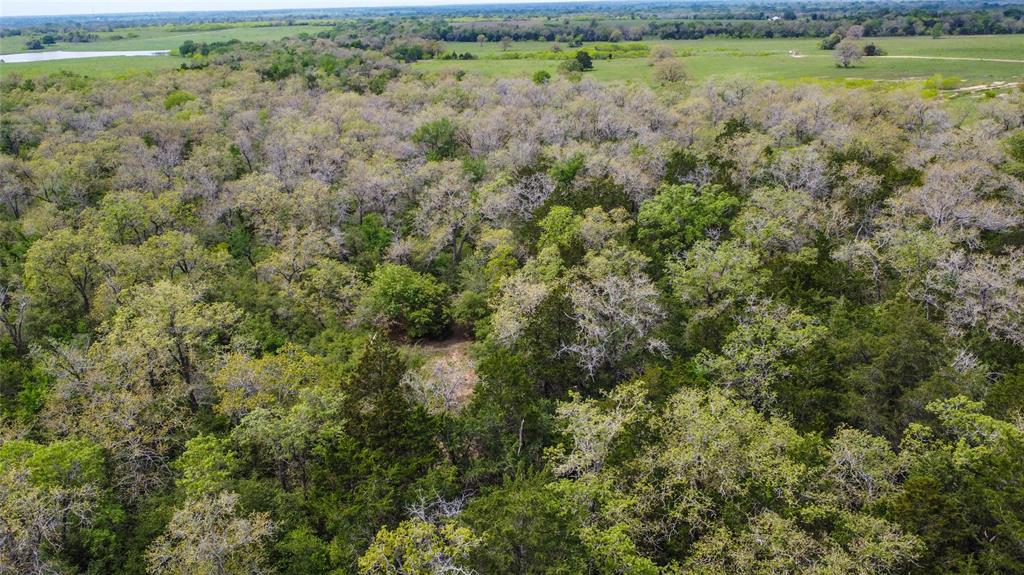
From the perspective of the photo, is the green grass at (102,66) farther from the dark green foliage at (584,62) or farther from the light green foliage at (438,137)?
the dark green foliage at (584,62)

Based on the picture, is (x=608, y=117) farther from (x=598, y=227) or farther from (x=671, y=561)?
(x=671, y=561)

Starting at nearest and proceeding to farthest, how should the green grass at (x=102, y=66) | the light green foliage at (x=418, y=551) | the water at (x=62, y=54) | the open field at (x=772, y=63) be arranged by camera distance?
the light green foliage at (x=418, y=551)
the open field at (x=772, y=63)
the green grass at (x=102, y=66)
the water at (x=62, y=54)

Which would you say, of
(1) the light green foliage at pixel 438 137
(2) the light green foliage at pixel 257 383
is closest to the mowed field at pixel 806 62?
(1) the light green foliage at pixel 438 137

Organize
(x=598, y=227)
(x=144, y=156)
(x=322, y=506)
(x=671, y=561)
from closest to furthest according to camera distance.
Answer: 1. (x=671, y=561)
2. (x=322, y=506)
3. (x=598, y=227)
4. (x=144, y=156)

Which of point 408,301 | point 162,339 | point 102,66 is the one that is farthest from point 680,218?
point 102,66

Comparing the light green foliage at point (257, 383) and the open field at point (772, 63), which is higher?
the open field at point (772, 63)

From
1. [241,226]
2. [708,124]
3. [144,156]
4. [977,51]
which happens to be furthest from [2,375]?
[977,51]
